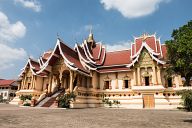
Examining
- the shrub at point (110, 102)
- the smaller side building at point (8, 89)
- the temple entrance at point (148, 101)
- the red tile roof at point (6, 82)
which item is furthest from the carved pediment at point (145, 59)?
the red tile roof at point (6, 82)

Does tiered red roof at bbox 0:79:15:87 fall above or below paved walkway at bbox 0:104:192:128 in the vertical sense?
above

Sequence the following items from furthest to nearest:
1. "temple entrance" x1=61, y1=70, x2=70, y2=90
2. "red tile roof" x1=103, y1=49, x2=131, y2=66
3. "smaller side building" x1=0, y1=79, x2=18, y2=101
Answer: "smaller side building" x1=0, y1=79, x2=18, y2=101, "red tile roof" x1=103, y1=49, x2=131, y2=66, "temple entrance" x1=61, y1=70, x2=70, y2=90

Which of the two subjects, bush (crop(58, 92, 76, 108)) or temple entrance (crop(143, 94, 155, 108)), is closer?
bush (crop(58, 92, 76, 108))

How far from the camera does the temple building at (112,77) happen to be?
65.2 ft

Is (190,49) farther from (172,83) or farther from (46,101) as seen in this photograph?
(46,101)

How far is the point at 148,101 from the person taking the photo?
798 inches

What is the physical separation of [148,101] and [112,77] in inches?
229

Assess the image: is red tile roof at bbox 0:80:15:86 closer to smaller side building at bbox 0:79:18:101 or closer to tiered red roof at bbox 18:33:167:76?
smaller side building at bbox 0:79:18:101

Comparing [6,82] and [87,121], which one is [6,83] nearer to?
[6,82]

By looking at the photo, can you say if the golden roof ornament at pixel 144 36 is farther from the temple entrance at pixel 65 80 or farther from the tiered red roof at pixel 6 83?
the tiered red roof at pixel 6 83

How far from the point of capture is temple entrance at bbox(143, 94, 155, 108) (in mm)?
20031

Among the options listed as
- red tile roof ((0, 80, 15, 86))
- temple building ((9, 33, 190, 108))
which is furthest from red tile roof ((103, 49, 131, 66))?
red tile roof ((0, 80, 15, 86))

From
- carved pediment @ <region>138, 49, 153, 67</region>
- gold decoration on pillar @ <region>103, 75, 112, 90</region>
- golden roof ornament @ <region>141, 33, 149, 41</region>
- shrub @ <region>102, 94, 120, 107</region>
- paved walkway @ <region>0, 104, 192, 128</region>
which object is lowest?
shrub @ <region>102, 94, 120, 107</region>

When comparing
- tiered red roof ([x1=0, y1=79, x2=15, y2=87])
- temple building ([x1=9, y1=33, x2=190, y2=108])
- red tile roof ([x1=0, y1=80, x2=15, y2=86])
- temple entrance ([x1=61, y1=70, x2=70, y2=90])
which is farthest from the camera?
red tile roof ([x1=0, y1=80, x2=15, y2=86])
